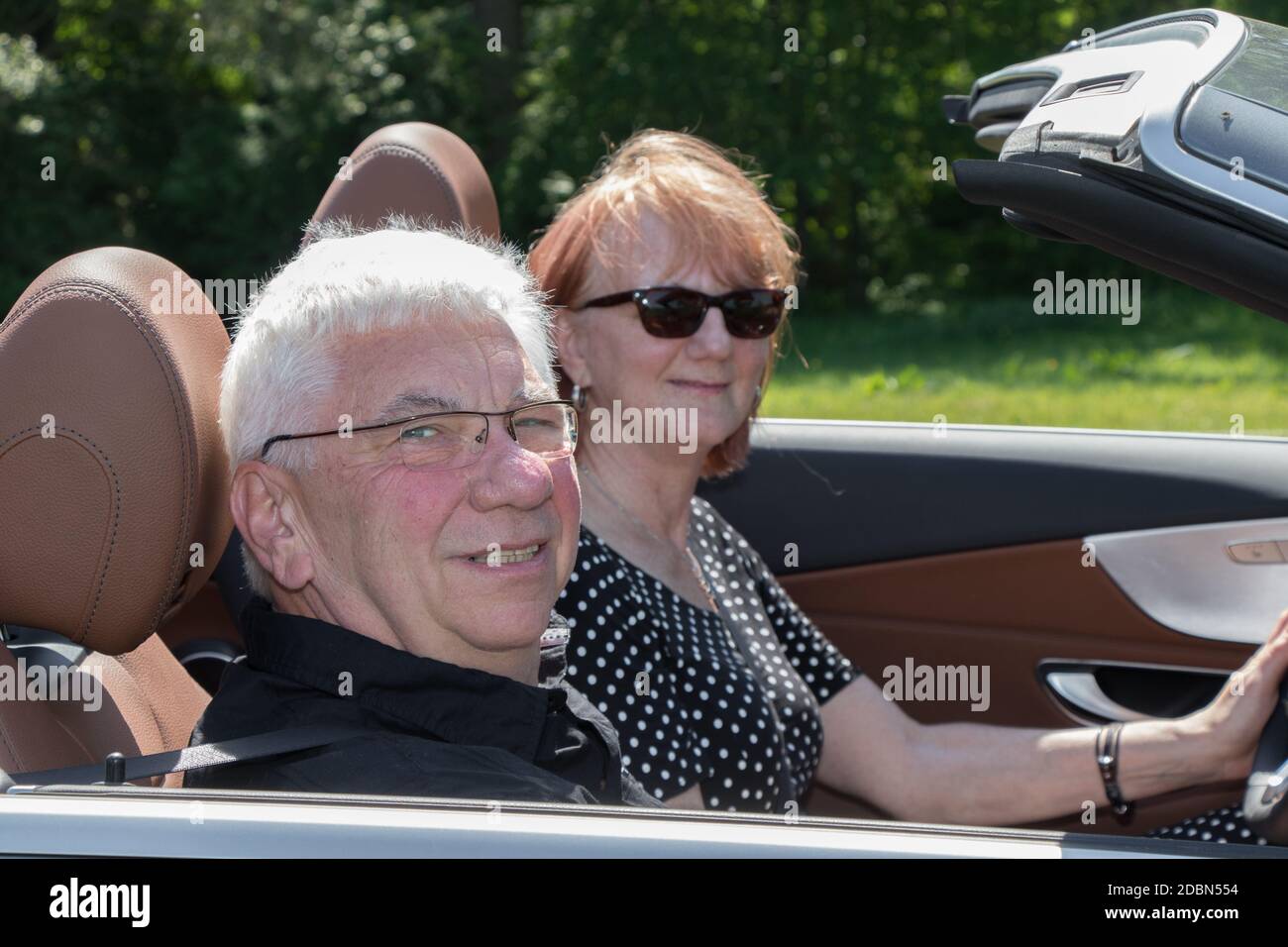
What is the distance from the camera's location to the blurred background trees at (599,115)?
52.6 ft

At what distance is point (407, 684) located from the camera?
1704 millimetres

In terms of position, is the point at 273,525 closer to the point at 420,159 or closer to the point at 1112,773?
the point at 420,159

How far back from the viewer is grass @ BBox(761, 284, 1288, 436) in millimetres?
7402

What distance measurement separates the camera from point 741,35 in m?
16.6

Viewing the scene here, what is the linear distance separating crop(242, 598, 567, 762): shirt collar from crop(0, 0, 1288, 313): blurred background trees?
46.4ft

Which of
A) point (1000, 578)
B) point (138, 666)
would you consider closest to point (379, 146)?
point (138, 666)

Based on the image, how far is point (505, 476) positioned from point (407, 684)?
27cm

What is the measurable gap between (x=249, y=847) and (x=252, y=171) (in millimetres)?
15753

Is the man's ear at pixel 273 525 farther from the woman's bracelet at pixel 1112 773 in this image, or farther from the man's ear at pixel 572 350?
the woman's bracelet at pixel 1112 773

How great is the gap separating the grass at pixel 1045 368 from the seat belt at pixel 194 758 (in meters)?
1.54

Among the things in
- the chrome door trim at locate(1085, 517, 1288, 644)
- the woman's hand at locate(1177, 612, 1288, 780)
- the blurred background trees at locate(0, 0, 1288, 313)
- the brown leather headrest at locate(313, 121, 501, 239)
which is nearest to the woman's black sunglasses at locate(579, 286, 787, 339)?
the brown leather headrest at locate(313, 121, 501, 239)

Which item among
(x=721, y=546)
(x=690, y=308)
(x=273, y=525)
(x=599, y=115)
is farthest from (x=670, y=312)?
(x=599, y=115)

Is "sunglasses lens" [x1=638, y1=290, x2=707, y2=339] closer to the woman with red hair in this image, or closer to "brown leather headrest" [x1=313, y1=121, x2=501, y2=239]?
the woman with red hair
